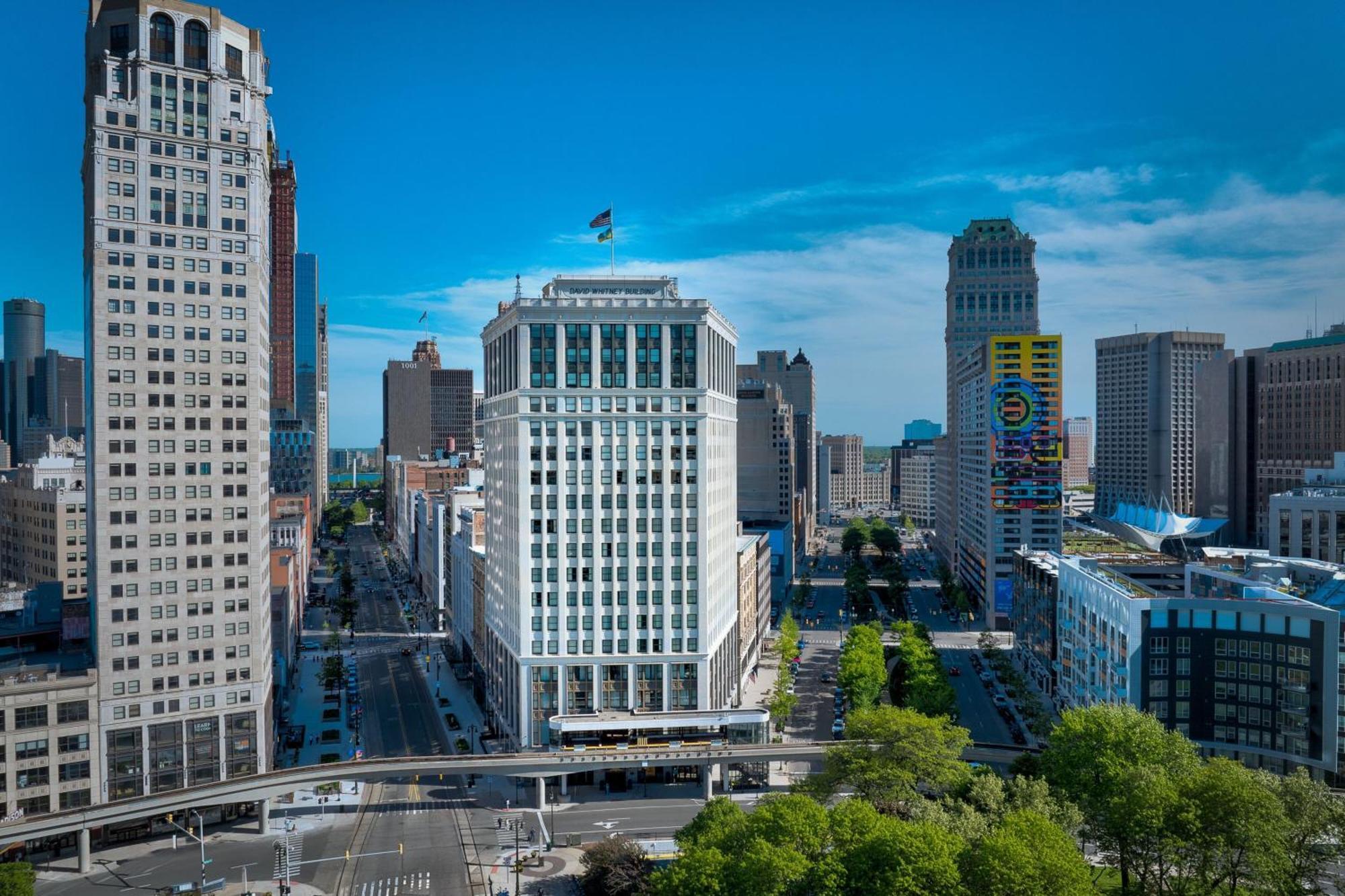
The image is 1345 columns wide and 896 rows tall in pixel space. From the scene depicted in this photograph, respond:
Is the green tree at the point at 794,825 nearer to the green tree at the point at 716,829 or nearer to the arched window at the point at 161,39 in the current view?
the green tree at the point at 716,829

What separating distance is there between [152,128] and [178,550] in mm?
43409

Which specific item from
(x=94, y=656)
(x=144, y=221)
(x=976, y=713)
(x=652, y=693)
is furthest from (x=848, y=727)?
(x=144, y=221)

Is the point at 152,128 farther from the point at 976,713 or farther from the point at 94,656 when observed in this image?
the point at 976,713

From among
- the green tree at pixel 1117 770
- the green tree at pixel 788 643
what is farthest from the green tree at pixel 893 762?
the green tree at pixel 788 643

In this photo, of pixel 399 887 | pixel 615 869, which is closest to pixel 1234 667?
pixel 615 869

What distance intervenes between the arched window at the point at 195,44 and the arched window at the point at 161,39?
1240 mm

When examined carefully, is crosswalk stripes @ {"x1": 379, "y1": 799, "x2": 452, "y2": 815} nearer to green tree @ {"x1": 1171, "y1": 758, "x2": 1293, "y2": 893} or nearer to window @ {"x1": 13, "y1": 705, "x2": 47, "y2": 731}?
window @ {"x1": 13, "y1": 705, "x2": 47, "y2": 731}

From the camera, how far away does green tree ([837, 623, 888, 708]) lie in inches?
4786

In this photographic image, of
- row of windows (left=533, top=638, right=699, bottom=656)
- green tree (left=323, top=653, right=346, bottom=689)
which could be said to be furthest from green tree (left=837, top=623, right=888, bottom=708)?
green tree (left=323, top=653, right=346, bottom=689)

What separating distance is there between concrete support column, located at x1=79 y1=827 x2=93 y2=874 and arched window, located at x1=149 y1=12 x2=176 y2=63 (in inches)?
2991

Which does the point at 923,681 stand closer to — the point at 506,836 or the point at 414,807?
the point at 506,836

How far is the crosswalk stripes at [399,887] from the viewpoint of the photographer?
270ft

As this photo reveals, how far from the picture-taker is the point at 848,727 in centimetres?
9706

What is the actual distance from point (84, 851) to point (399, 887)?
99.0 ft
